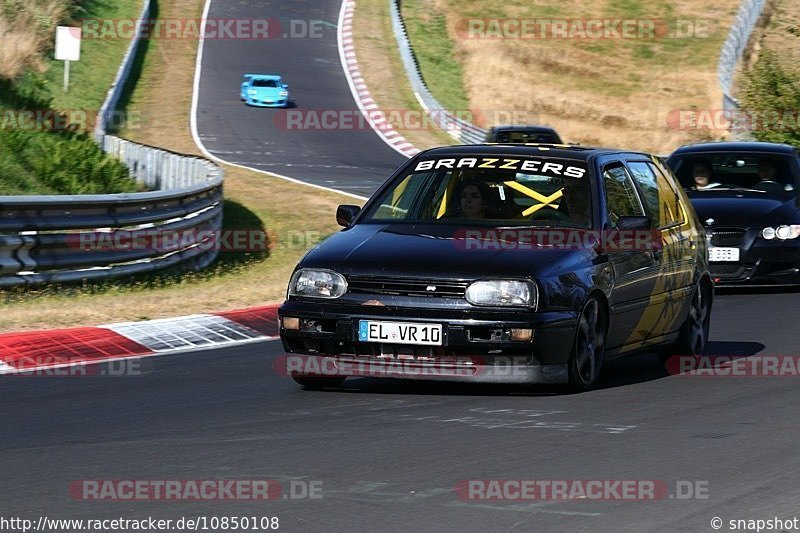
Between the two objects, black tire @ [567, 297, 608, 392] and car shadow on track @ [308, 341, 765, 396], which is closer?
black tire @ [567, 297, 608, 392]

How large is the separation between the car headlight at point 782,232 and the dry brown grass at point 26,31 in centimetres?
2442

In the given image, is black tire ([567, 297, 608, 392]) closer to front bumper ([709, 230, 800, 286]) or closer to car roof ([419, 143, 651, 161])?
car roof ([419, 143, 651, 161])

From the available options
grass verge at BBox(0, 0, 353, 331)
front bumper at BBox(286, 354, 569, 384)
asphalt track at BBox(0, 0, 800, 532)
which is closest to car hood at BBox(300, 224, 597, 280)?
front bumper at BBox(286, 354, 569, 384)

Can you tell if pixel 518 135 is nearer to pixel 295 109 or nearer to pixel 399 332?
pixel 295 109

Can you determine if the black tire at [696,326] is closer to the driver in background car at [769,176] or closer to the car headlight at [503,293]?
the car headlight at [503,293]

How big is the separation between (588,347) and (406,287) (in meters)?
1.24

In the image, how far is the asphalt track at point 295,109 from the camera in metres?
33.0

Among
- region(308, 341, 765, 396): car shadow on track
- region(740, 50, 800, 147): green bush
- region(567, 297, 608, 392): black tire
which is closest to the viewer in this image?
region(567, 297, 608, 392): black tire

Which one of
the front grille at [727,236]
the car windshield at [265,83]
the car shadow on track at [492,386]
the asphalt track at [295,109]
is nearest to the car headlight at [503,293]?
the car shadow on track at [492,386]

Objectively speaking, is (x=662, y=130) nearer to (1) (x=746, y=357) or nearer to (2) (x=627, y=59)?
(2) (x=627, y=59)

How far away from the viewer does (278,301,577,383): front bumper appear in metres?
7.84

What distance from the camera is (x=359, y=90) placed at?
4531cm

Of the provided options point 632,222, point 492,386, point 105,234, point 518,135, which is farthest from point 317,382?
point 518,135

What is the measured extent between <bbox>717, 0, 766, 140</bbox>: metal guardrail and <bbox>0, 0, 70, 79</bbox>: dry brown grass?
19174mm
